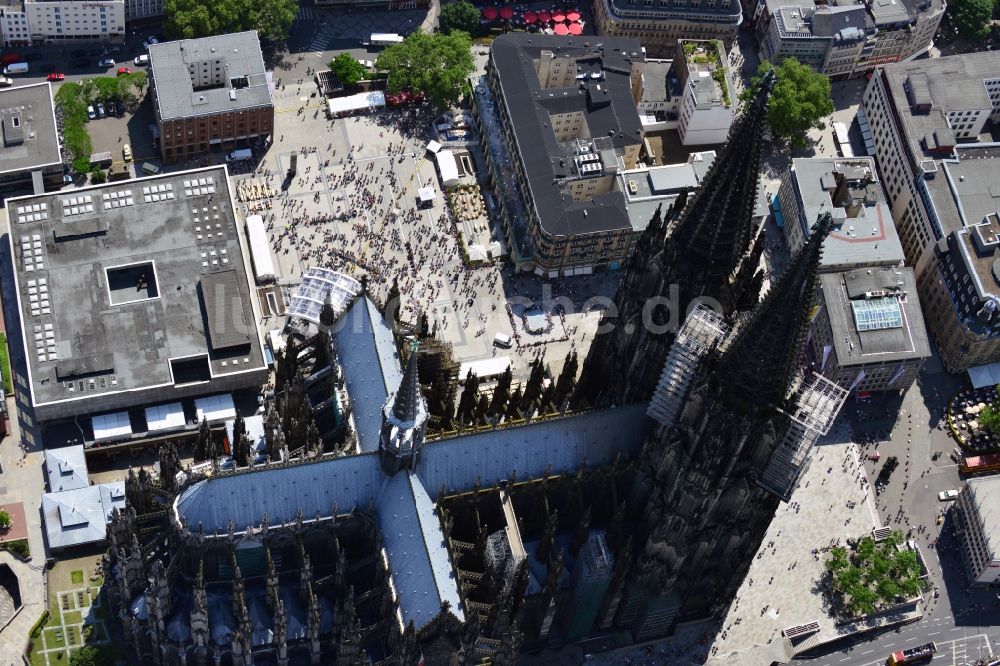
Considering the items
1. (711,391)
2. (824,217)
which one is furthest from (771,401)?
(824,217)

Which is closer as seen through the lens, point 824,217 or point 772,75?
point 824,217

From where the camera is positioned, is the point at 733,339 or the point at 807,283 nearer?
the point at 807,283

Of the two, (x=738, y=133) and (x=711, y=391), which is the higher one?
(x=738, y=133)

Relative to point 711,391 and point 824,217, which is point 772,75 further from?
point 711,391

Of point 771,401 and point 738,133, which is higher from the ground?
point 738,133

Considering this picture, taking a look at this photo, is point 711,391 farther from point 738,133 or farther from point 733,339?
point 738,133

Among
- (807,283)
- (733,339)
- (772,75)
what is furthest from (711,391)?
(772,75)

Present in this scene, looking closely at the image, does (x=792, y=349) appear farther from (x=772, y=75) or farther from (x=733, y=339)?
(x=772, y=75)

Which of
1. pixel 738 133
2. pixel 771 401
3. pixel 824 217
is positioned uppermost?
pixel 738 133
